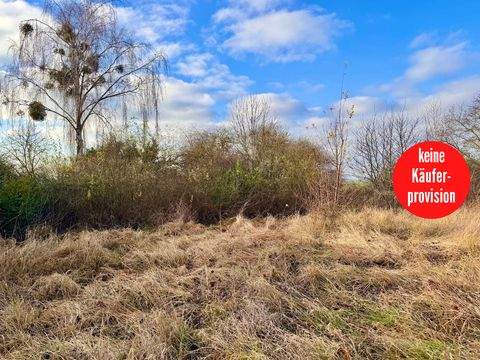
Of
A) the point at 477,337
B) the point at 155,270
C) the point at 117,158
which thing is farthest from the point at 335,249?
the point at 117,158

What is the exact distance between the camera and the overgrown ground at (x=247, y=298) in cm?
318

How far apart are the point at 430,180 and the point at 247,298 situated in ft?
10.0

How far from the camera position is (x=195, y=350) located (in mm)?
3207

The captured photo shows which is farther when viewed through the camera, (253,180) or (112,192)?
(253,180)

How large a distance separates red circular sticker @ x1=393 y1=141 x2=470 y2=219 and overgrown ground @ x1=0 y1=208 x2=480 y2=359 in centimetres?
62

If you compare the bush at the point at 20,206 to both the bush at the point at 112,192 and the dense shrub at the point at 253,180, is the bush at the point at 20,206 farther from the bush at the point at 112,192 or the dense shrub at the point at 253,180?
the dense shrub at the point at 253,180

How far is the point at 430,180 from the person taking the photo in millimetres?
5617

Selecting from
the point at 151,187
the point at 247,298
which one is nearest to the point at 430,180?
the point at 247,298

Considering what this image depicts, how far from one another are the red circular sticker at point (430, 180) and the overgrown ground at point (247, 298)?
62 centimetres

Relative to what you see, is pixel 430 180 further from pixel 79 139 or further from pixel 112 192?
pixel 79 139

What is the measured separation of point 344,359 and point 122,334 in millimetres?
1731

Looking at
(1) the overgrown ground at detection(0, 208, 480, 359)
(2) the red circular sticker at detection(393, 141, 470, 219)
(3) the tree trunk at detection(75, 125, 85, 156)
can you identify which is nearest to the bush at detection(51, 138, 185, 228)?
(1) the overgrown ground at detection(0, 208, 480, 359)

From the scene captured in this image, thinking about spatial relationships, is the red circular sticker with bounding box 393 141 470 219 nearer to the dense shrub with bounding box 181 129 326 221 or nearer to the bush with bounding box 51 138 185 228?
the dense shrub with bounding box 181 129 326 221

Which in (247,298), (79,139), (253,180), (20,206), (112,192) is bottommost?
(247,298)
